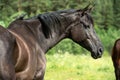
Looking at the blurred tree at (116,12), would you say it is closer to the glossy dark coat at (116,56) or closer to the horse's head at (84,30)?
the glossy dark coat at (116,56)

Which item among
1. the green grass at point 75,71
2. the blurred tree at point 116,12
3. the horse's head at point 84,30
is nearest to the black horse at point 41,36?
the horse's head at point 84,30

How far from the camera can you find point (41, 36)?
5641mm

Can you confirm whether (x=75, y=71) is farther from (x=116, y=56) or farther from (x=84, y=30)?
(x=84, y=30)

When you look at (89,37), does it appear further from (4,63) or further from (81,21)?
(4,63)

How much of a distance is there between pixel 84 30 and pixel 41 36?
62 centimetres

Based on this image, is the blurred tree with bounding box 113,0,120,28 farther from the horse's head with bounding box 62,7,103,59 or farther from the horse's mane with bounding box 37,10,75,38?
the horse's mane with bounding box 37,10,75,38

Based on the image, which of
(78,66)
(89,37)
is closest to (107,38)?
(78,66)

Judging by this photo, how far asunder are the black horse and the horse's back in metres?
0.02

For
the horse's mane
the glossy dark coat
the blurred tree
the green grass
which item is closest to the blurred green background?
the blurred tree

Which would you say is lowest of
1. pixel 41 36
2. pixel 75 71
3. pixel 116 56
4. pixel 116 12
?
pixel 116 12

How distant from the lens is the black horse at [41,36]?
4863 mm

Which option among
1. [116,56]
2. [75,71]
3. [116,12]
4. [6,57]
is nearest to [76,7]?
[116,12]

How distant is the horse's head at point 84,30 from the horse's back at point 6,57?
4.60 ft

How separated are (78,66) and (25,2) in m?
27.6
